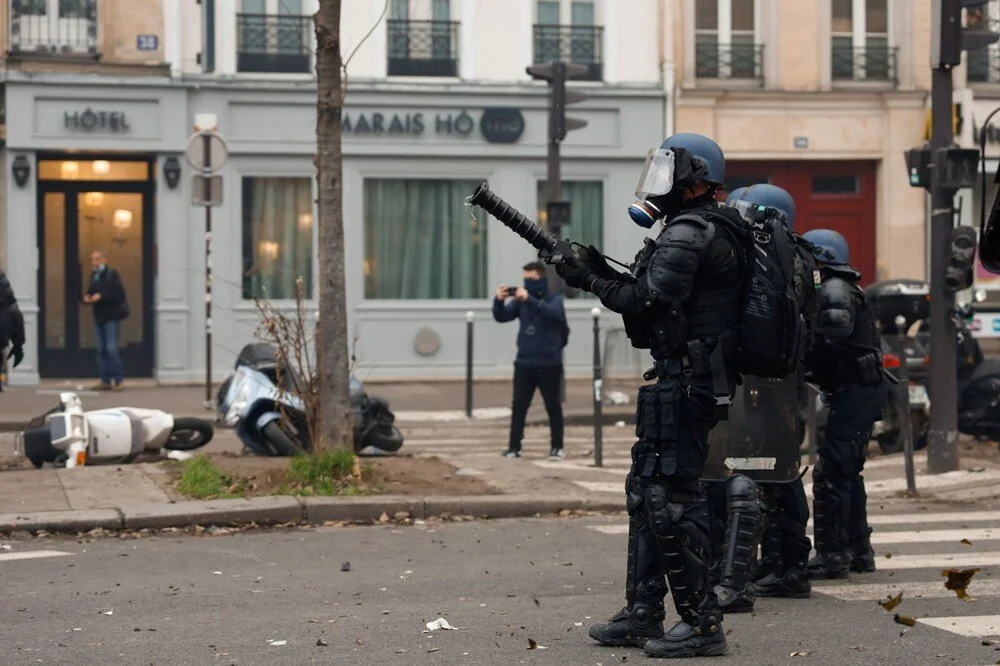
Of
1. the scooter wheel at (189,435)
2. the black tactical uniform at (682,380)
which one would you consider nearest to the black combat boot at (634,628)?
the black tactical uniform at (682,380)

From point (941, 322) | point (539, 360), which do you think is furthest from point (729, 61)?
point (941, 322)

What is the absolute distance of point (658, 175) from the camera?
6074 mm

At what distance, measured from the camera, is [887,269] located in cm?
2445

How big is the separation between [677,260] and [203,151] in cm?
1280

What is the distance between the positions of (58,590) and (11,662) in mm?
1622

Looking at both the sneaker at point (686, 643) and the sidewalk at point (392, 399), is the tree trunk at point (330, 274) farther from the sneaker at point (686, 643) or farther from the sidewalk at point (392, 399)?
the sidewalk at point (392, 399)

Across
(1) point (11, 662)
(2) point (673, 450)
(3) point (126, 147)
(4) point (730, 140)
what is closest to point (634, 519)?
(2) point (673, 450)

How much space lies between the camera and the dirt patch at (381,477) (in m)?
10.7

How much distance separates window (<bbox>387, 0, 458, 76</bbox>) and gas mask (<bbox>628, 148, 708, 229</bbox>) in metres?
17.2

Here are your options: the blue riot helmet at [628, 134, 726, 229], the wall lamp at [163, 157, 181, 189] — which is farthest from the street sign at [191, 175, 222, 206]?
the blue riot helmet at [628, 134, 726, 229]

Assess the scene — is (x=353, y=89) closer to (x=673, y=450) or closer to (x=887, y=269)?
(x=887, y=269)

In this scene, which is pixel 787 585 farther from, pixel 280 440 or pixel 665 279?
pixel 280 440

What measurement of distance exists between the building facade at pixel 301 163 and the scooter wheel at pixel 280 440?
9.18 m

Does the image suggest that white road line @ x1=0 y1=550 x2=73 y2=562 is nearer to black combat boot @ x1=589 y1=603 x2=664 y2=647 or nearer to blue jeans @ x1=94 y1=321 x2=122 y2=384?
black combat boot @ x1=589 y1=603 x2=664 y2=647
